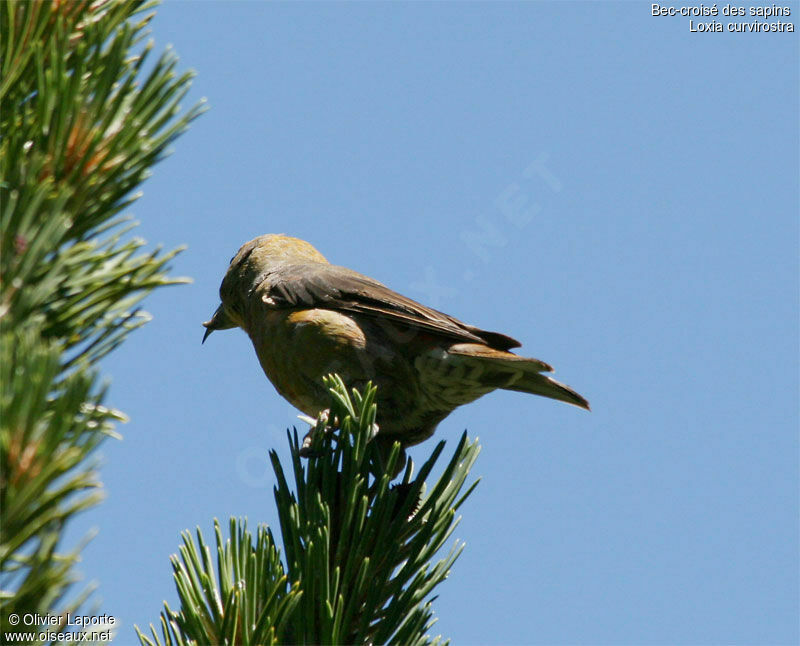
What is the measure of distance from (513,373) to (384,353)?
71cm

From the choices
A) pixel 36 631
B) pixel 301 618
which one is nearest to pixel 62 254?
pixel 36 631

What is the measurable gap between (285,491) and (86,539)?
1.28 m

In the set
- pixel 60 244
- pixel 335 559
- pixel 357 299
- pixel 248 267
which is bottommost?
pixel 335 559

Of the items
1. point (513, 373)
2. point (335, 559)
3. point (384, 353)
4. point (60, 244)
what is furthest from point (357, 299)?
point (60, 244)

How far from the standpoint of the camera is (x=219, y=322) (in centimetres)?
601

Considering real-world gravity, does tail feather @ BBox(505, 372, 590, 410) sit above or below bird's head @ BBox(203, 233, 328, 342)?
below

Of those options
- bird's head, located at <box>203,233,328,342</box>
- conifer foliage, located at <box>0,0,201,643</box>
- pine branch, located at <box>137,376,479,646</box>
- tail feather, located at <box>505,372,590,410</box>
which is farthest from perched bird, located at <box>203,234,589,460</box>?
conifer foliage, located at <box>0,0,201,643</box>

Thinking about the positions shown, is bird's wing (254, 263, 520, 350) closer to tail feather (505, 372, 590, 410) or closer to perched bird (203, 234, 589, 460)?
perched bird (203, 234, 589, 460)

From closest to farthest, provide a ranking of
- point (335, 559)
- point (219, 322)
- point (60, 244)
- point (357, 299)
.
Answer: point (60, 244)
point (335, 559)
point (357, 299)
point (219, 322)

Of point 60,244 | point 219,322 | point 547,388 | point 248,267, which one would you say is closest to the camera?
point 60,244

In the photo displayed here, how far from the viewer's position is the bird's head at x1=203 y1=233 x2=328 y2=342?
5703mm

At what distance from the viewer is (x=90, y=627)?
174 cm

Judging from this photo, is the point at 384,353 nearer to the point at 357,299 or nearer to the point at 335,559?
the point at 357,299

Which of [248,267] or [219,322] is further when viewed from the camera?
[219,322]
